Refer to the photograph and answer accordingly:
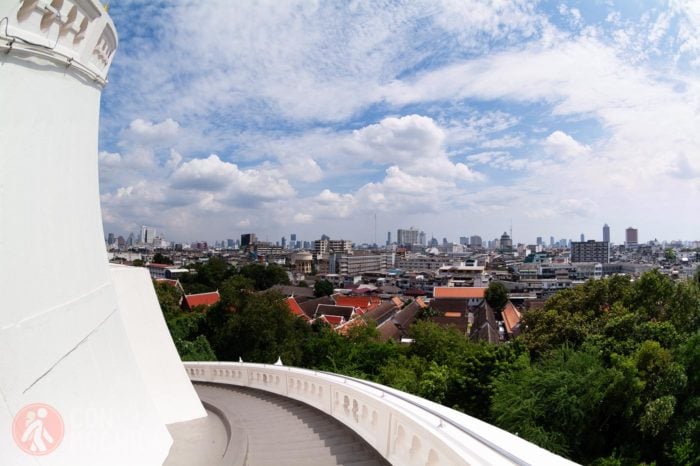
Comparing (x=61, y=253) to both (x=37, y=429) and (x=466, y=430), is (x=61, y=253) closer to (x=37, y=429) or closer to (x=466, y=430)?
(x=37, y=429)

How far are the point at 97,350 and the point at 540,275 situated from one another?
112710mm

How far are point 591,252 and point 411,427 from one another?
6854 inches

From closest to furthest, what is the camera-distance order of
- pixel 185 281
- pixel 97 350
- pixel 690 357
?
pixel 97 350
pixel 690 357
pixel 185 281

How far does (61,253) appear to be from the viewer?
3762mm

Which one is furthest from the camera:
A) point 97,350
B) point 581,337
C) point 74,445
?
point 581,337

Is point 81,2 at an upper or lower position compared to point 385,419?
upper

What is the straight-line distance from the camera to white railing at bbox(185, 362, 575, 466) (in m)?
2.60

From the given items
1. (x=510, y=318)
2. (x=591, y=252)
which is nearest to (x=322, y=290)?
(x=510, y=318)

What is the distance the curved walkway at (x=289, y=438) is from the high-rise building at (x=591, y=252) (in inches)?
6607

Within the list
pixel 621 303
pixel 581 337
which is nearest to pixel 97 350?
pixel 581 337

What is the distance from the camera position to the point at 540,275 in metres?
107

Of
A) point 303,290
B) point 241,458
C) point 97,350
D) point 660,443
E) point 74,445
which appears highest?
point 97,350

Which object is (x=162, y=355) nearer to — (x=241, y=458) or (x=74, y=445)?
(x=241, y=458)

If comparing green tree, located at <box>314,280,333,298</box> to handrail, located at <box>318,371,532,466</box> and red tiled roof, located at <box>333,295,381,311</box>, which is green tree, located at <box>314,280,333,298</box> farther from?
handrail, located at <box>318,371,532,466</box>
